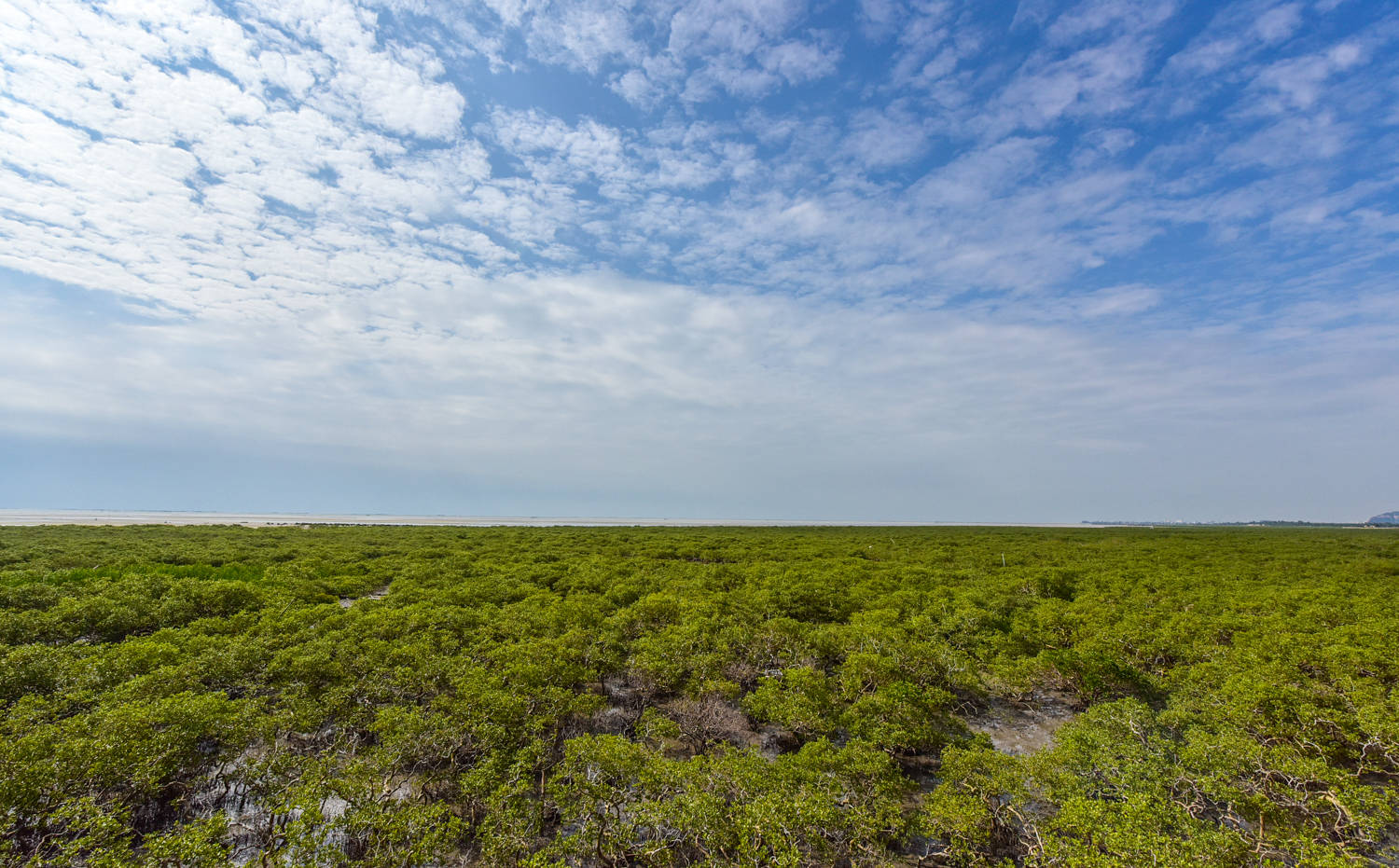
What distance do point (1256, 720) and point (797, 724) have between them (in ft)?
35.1

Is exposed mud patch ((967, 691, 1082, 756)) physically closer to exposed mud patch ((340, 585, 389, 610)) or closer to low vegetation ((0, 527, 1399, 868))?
low vegetation ((0, 527, 1399, 868))

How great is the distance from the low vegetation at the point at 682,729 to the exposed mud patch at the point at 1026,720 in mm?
190

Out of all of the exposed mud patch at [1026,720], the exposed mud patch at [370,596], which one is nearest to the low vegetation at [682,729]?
the exposed mud patch at [1026,720]

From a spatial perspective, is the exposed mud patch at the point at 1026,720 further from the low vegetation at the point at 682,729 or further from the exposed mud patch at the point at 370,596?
the exposed mud patch at the point at 370,596

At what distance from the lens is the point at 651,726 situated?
12.1 metres

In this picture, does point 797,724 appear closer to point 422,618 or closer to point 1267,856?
point 1267,856

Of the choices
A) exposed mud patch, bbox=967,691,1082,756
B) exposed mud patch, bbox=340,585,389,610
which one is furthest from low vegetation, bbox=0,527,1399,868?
exposed mud patch, bbox=340,585,389,610

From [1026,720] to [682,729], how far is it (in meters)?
11.1

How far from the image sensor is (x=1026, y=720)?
53.1ft

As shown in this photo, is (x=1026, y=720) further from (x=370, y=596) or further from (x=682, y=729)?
(x=370, y=596)

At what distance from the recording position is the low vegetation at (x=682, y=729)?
848cm

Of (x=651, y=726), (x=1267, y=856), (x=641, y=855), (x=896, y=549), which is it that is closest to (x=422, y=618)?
(x=651, y=726)

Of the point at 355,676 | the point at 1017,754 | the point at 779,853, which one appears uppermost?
the point at 355,676

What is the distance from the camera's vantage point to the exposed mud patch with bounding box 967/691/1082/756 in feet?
48.4
